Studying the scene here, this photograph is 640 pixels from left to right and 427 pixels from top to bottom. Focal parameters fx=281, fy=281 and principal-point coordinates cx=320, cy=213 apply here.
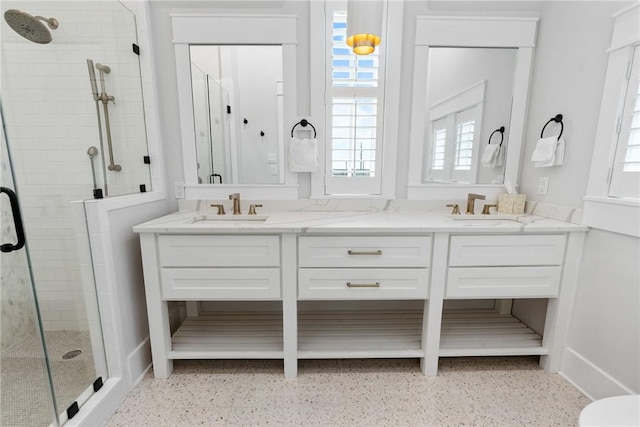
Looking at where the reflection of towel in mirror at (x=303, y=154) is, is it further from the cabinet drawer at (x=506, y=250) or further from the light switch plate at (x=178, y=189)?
the cabinet drawer at (x=506, y=250)

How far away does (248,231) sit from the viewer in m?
1.44

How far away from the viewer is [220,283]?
1.51 m

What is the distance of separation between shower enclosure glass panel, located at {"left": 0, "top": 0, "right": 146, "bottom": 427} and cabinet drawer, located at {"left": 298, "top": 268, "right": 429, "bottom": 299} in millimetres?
1089

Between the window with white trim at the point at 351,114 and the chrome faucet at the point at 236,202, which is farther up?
the window with white trim at the point at 351,114

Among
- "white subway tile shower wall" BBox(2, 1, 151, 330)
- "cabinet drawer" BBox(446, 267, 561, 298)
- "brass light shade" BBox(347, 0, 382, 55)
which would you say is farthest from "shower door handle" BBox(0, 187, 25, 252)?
"cabinet drawer" BBox(446, 267, 561, 298)

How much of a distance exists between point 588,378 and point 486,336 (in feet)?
1.58

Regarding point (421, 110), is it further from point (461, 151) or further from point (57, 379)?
point (57, 379)

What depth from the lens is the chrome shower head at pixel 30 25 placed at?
1.37 metres

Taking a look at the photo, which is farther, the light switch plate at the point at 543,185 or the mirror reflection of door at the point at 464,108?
the mirror reflection of door at the point at 464,108

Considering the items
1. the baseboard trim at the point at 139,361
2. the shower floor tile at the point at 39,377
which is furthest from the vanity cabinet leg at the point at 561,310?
the shower floor tile at the point at 39,377

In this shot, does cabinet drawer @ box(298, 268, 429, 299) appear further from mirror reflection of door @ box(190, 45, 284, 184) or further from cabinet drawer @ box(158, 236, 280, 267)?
mirror reflection of door @ box(190, 45, 284, 184)

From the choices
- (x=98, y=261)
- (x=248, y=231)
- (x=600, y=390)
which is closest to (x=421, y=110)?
(x=248, y=231)

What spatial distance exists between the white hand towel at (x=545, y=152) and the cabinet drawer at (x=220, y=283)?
1707mm

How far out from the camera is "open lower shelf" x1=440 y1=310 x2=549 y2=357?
166cm
